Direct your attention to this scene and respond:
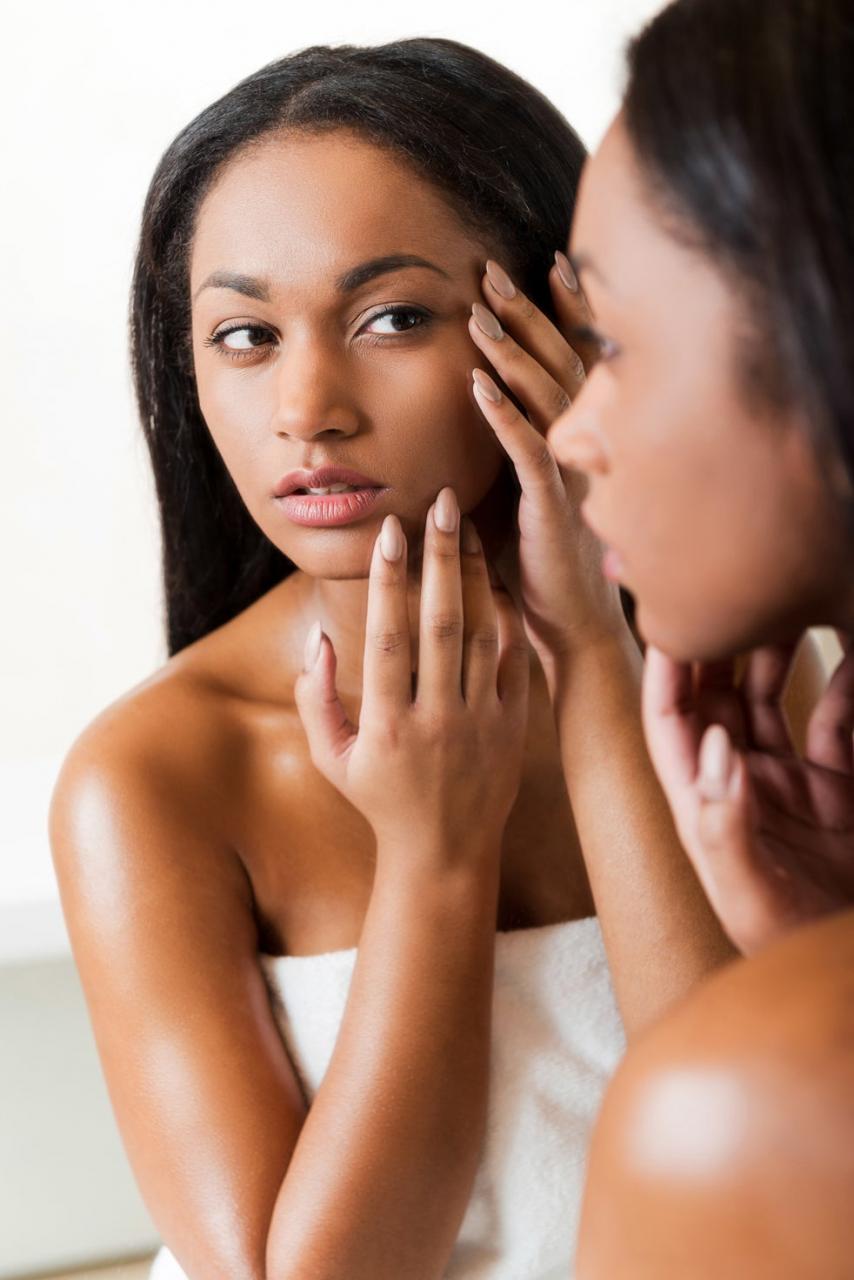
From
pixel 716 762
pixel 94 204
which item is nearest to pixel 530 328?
pixel 716 762

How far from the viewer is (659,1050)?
0.60m

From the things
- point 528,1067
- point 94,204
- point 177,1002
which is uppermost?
point 94,204

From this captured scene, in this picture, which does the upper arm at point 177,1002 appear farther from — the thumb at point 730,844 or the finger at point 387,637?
the thumb at point 730,844

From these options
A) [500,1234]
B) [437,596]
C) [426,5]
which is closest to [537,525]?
[437,596]

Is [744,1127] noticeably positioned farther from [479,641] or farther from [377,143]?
[377,143]

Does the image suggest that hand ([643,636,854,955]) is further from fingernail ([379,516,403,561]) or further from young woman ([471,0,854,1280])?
fingernail ([379,516,403,561])

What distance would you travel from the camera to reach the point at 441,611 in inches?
44.1

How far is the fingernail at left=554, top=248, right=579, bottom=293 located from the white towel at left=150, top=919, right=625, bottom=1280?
512 millimetres

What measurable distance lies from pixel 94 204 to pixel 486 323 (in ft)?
3.66

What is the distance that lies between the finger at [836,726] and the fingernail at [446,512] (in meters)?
0.33

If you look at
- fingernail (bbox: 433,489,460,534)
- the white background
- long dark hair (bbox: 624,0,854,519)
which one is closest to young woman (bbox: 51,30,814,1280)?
fingernail (bbox: 433,489,460,534)

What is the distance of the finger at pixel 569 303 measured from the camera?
4.05ft

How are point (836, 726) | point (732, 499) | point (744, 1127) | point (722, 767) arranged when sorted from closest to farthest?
point (744, 1127)
point (732, 499)
point (722, 767)
point (836, 726)

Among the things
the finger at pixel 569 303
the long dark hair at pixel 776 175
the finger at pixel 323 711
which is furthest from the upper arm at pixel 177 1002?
the long dark hair at pixel 776 175
